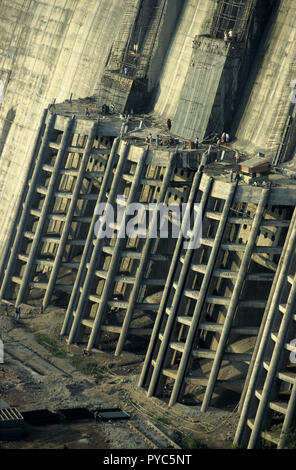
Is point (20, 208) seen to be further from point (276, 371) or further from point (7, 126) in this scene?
point (276, 371)

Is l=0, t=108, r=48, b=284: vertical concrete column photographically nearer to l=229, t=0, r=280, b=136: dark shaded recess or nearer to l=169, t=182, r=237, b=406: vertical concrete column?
l=229, t=0, r=280, b=136: dark shaded recess

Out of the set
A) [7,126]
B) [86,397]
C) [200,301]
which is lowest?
[86,397]

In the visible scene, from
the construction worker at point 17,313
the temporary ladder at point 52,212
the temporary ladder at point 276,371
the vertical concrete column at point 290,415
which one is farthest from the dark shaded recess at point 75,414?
the temporary ladder at point 52,212

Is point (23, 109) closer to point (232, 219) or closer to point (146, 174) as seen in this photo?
point (146, 174)

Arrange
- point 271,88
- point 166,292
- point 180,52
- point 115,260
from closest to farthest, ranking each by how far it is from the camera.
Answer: point 166,292 < point 115,260 < point 271,88 < point 180,52

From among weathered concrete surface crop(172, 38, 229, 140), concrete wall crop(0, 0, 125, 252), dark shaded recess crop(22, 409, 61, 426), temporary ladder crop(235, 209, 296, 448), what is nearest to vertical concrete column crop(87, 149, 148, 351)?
weathered concrete surface crop(172, 38, 229, 140)

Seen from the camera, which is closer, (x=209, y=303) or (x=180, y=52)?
(x=209, y=303)

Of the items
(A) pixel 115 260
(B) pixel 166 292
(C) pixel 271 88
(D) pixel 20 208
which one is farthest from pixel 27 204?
(C) pixel 271 88
